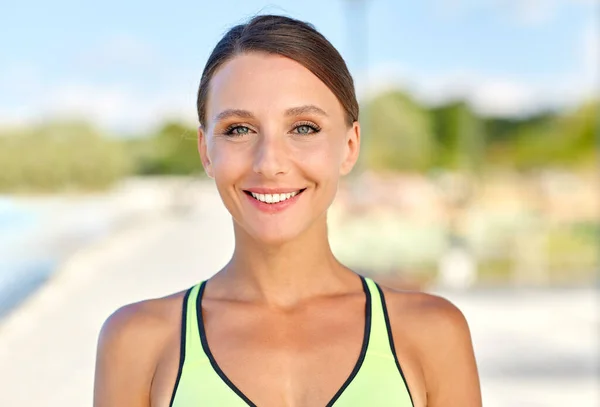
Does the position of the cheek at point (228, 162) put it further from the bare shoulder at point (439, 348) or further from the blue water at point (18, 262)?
the blue water at point (18, 262)

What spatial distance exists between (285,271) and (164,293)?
6529 millimetres

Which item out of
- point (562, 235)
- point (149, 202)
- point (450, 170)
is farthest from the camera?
point (450, 170)

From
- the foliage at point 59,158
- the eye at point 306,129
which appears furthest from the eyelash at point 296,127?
the foliage at point 59,158

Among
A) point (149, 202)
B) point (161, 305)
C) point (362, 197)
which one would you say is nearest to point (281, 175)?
point (161, 305)

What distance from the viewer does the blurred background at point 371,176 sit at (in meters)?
6.29

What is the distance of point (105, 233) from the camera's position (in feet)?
42.2

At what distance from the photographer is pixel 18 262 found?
27.6 ft

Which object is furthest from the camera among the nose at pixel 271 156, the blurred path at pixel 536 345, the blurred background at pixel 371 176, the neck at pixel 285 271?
the blurred background at pixel 371 176

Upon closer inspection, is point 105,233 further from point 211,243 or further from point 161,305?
point 161,305

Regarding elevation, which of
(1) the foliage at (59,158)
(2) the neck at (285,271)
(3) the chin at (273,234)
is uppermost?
(1) the foliage at (59,158)

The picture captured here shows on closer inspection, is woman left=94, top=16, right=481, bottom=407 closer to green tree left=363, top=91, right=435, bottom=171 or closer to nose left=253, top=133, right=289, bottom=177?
nose left=253, top=133, right=289, bottom=177

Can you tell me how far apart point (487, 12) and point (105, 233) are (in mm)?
18209

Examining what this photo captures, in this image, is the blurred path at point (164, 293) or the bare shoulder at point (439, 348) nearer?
the bare shoulder at point (439, 348)

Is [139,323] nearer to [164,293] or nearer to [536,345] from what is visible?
[536,345]
